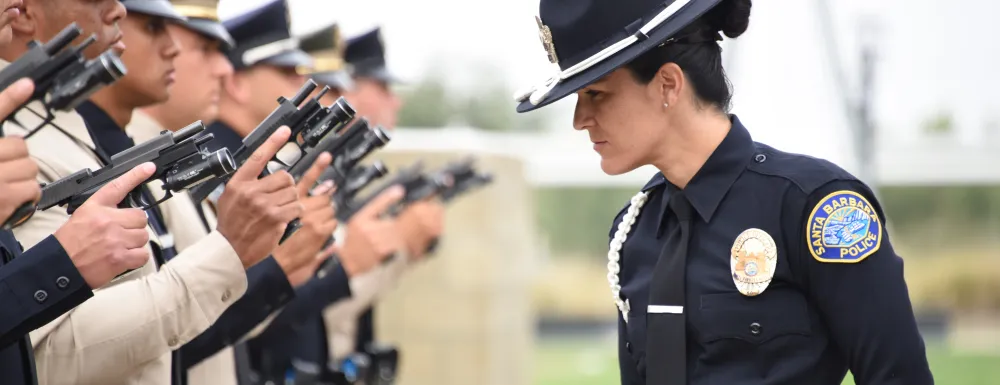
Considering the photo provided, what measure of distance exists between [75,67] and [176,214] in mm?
1470

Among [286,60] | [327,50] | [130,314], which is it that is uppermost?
[327,50]

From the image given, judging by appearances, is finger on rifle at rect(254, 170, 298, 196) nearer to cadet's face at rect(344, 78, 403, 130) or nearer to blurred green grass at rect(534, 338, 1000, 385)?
cadet's face at rect(344, 78, 403, 130)

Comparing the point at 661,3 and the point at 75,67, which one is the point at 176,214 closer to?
the point at 75,67

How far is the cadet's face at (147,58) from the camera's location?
4.17 metres

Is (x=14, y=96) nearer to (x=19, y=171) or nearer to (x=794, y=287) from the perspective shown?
(x=19, y=171)

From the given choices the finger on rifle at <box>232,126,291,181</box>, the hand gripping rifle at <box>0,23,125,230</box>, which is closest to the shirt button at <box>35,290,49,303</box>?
the hand gripping rifle at <box>0,23,125,230</box>

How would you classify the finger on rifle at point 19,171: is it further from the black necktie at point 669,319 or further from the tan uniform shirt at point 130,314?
the black necktie at point 669,319

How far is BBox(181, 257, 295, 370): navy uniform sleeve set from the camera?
3934mm

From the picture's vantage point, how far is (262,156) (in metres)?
3.33

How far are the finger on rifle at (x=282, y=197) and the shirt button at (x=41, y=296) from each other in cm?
79

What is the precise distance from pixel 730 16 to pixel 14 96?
163cm

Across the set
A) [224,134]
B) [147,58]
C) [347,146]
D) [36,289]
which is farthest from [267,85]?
[36,289]

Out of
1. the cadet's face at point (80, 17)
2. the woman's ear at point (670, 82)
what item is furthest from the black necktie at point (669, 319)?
the cadet's face at point (80, 17)

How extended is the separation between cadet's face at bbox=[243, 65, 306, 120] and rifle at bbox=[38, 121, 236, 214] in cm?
327
